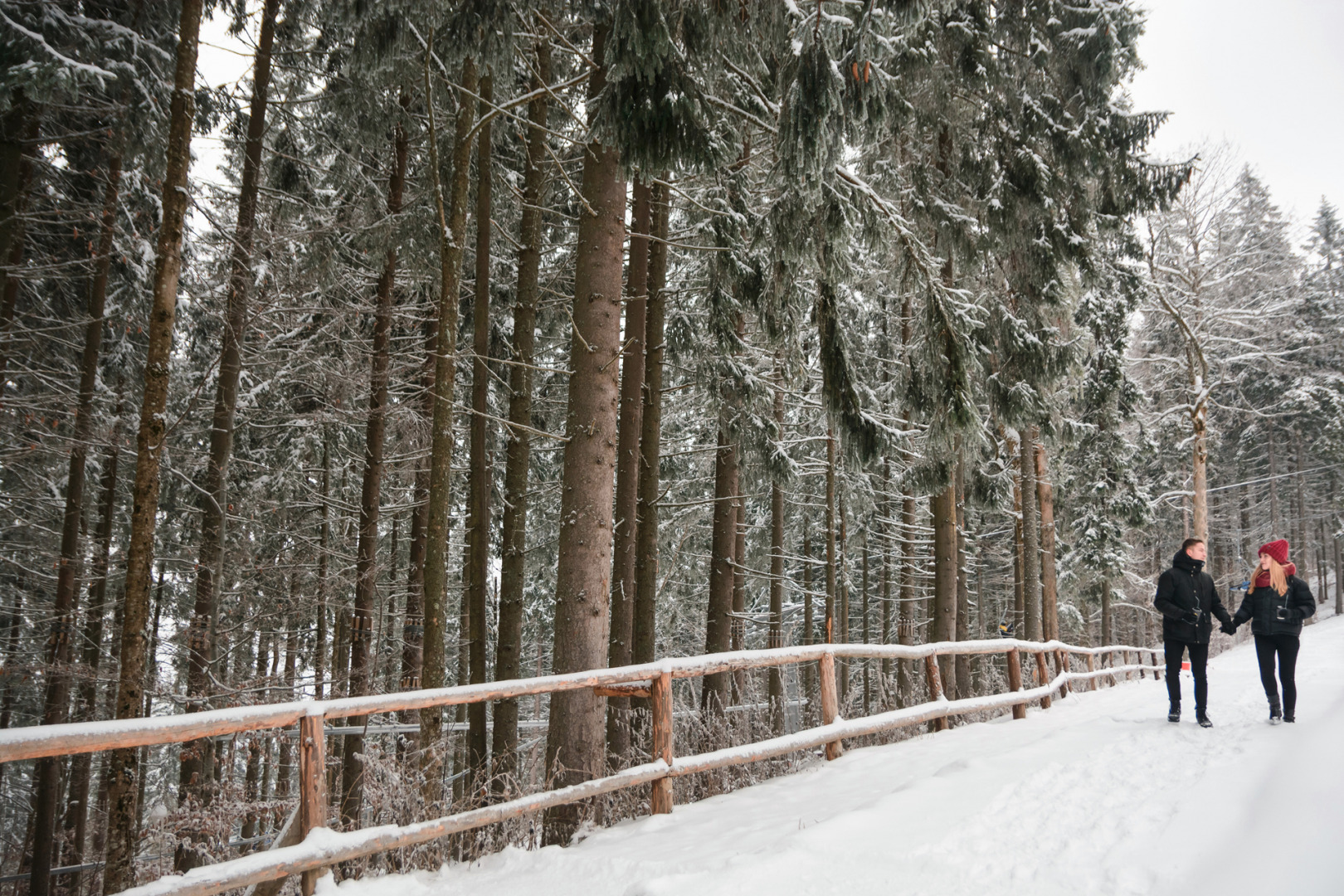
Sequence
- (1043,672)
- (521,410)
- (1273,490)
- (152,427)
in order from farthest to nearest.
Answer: (1273,490)
(1043,672)
(521,410)
(152,427)

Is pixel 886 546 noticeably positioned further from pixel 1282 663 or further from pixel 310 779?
pixel 310 779

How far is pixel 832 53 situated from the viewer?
5461mm

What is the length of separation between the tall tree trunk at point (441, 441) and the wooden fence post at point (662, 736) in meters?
2.02

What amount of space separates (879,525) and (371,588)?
61.2ft

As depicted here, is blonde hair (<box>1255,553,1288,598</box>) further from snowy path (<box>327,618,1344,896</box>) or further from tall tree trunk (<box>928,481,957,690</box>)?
tall tree trunk (<box>928,481,957,690</box>)

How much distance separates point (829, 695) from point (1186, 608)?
4002mm

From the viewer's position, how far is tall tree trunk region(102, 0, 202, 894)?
5656mm

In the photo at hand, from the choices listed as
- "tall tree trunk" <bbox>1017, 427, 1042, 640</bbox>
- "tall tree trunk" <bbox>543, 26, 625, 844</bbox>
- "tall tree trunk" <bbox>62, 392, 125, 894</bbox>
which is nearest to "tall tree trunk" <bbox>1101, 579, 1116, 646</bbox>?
"tall tree trunk" <bbox>1017, 427, 1042, 640</bbox>

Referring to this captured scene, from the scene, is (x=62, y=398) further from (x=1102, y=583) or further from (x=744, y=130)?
(x=1102, y=583)

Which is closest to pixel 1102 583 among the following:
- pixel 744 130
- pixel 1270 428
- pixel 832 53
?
pixel 1270 428

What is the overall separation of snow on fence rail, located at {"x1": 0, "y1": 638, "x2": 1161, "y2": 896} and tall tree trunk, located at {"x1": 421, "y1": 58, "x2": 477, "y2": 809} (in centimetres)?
189

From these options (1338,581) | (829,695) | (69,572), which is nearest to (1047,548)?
(829,695)

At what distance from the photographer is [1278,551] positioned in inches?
289

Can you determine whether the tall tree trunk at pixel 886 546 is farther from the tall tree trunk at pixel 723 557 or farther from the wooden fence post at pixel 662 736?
the wooden fence post at pixel 662 736
